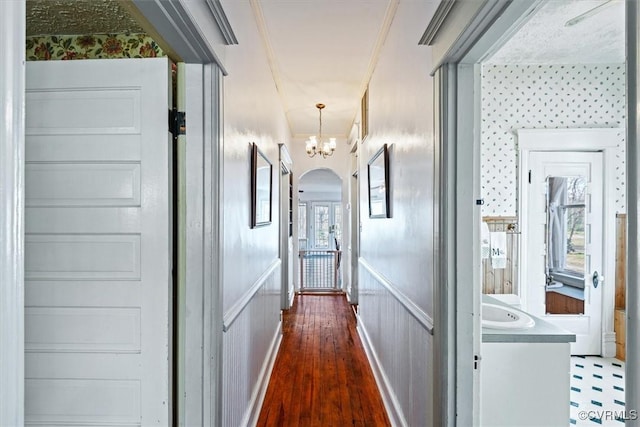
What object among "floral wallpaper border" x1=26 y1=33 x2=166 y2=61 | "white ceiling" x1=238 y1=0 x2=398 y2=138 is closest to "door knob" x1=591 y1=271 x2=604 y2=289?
"white ceiling" x1=238 y1=0 x2=398 y2=138

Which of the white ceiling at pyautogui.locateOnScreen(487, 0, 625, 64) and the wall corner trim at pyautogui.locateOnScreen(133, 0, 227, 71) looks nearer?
the wall corner trim at pyautogui.locateOnScreen(133, 0, 227, 71)

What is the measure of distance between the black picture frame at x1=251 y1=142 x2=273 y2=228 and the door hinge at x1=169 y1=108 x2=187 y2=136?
868mm

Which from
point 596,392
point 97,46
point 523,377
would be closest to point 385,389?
point 523,377

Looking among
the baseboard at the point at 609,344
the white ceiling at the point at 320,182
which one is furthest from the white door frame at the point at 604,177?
the white ceiling at the point at 320,182

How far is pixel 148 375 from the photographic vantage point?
4.51 feet

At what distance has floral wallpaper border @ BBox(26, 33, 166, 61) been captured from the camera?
1857mm

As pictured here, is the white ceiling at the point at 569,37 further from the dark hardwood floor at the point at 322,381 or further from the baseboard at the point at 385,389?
the dark hardwood floor at the point at 322,381

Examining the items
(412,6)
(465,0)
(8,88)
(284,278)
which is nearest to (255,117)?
(412,6)

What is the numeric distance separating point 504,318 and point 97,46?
9.06 feet

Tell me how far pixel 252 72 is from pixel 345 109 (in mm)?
2413

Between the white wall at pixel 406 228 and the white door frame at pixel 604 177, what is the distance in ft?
4.77

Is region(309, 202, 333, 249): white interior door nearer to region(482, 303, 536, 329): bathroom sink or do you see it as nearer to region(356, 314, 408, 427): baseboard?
region(356, 314, 408, 427): baseboard

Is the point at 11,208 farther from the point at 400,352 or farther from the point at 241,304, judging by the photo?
the point at 400,352

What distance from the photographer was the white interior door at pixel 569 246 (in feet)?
10.8
